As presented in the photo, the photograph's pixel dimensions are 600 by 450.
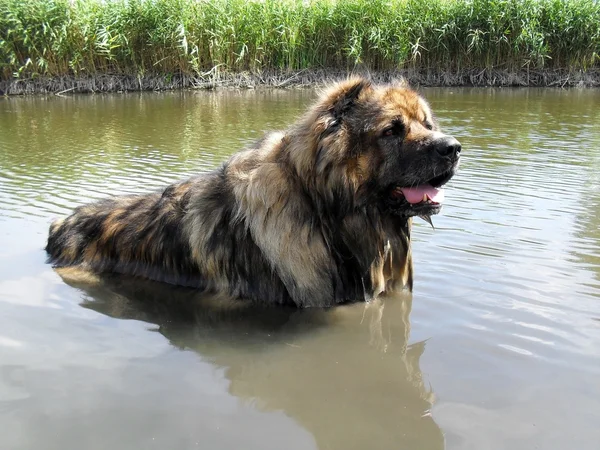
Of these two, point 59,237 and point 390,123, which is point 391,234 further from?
point 59,237

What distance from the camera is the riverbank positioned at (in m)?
19.7

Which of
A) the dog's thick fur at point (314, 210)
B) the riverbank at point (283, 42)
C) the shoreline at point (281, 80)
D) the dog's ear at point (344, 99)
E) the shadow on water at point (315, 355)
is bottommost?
the shadow on water at point (315, 355)

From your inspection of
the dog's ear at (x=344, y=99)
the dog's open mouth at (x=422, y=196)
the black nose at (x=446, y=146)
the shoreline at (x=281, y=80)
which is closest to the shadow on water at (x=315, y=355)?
the dog's open mouth at (x=422, y=196)

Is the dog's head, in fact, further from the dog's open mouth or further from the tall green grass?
the tall green grass

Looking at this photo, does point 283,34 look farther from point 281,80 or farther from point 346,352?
point 346,352

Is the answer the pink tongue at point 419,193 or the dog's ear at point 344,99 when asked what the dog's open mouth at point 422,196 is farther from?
the dog's ear at point 344,99

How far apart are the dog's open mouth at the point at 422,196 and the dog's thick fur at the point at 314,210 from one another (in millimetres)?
14

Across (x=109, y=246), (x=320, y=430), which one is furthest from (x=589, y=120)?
(x=320, y=430)

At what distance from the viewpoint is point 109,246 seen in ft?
15.9

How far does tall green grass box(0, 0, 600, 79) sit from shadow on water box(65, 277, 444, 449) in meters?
17.1

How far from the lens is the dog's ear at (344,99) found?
382cm

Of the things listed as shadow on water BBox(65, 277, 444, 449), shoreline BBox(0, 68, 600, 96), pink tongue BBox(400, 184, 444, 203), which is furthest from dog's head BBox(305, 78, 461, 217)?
shoreline BBox(0, 68, 600, 96)

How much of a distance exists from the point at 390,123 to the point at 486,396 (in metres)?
1.78

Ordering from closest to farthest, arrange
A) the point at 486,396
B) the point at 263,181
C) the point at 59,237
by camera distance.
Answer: the point at 486,396, the point at 263,181, the point at 59,237
